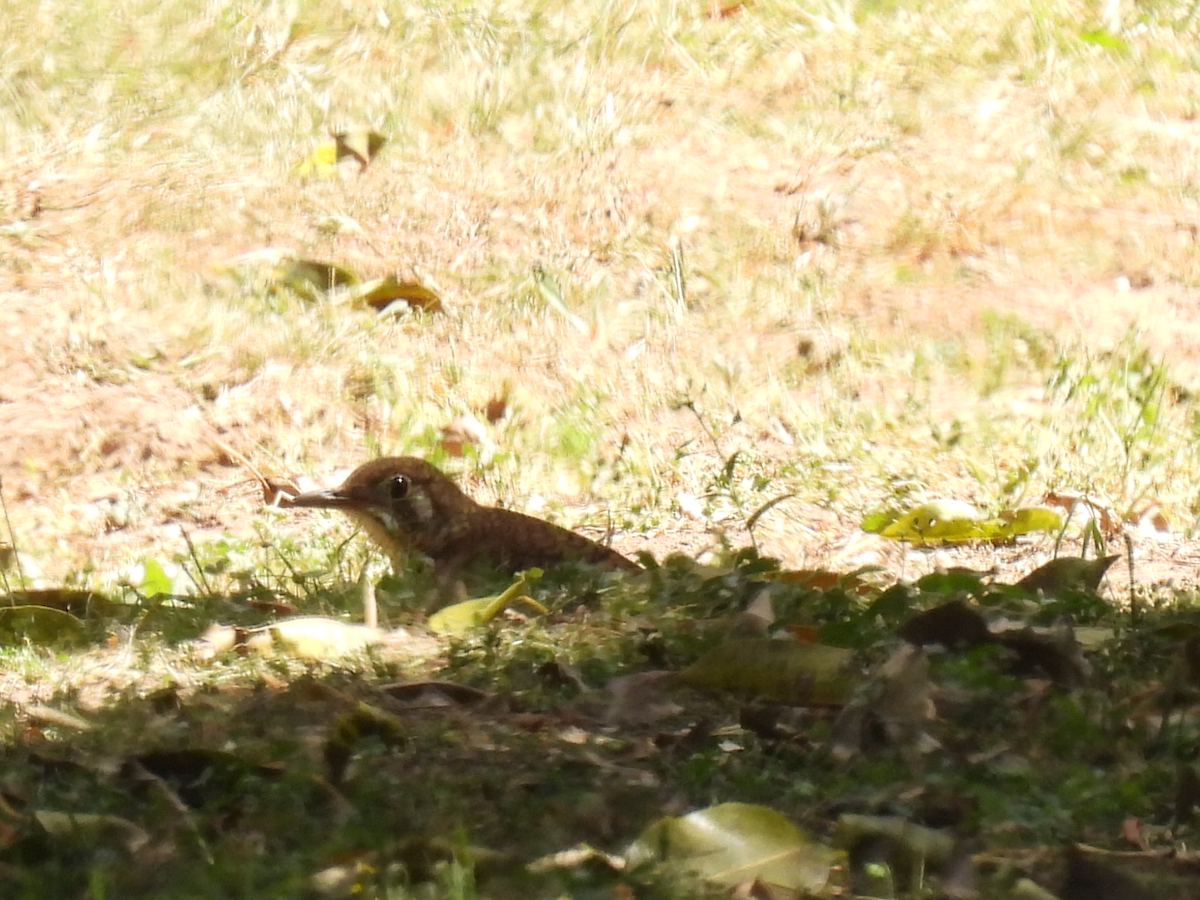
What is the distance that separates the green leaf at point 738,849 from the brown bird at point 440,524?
261 centimetres

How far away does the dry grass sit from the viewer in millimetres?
8836

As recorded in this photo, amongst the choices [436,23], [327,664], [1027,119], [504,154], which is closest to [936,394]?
[1027,119]

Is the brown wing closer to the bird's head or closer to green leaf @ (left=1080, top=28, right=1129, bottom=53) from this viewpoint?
the bird's head

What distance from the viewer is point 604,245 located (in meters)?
10.2

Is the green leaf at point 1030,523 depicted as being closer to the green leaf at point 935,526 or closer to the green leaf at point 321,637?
the green leaf at point 935,526

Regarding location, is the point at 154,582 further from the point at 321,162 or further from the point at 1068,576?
the point at 321,162

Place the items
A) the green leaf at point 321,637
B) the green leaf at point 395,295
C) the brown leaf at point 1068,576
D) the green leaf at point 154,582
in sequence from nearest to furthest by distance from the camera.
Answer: the green leaf at point 321,637 < the brown leaf at point 1068,576 < the green leaf at point 154,582 < the green leaf at point 395,295

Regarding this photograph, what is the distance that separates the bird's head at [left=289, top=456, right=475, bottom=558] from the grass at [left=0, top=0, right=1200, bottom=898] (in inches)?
8.8

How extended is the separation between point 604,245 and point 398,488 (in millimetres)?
3934

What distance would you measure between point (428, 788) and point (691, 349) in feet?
20.3

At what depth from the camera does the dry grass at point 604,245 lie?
884cm

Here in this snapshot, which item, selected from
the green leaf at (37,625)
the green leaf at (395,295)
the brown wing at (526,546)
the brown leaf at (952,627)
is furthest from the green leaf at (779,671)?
the green leaf at (395,295)

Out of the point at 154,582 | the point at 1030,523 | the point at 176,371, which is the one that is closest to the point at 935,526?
the point at 1030,523

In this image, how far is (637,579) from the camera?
5344 mm
